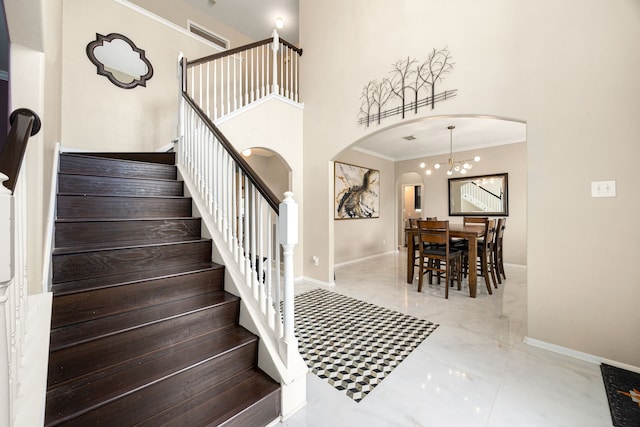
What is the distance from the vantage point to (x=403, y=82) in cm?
307

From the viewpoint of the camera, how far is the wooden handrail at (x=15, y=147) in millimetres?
714

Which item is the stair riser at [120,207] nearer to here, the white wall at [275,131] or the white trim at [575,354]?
the white wall at [275,131]

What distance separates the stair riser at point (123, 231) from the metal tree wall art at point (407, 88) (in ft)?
8.20

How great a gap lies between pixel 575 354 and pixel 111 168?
4133 mm

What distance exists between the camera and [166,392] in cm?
126

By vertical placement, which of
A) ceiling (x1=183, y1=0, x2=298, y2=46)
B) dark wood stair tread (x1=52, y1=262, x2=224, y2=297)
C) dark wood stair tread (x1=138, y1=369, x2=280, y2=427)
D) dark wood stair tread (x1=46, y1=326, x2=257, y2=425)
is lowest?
dark wood stair tread (x1=138, y1=369, x2=280, y2=427)

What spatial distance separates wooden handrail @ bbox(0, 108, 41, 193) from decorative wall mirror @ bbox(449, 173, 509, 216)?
6626 millimetres

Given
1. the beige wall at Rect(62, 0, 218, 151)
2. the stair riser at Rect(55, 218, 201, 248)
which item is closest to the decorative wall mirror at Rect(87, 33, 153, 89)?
the beige wall at Rect(62, 0, 218, 151)

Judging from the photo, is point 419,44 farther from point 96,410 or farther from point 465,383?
point 96,410

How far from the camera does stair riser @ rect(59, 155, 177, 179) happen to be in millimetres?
2105

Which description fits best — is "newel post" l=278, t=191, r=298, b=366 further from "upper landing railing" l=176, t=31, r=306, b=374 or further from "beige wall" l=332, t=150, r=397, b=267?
"beige wall" l=332, t=150, r=397, b=267

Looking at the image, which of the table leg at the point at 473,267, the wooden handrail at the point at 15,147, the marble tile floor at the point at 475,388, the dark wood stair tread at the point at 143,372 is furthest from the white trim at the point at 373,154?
the wooden handrail at the point at 15,147

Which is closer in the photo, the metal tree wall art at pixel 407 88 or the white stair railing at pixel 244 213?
the white stair railing at pixel 244 213

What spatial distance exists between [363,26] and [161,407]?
4292mm
